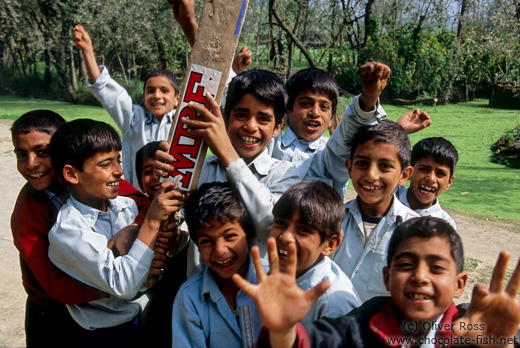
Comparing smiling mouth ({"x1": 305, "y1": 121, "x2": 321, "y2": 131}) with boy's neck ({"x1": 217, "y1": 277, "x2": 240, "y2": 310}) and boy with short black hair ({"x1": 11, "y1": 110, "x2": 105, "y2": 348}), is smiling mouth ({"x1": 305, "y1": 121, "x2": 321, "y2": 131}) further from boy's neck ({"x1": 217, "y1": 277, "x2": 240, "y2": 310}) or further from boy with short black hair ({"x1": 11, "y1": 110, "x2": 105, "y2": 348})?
boy with short black hair ({"x1": 11, "y1": 110, "x2": 105, "y2": 348})

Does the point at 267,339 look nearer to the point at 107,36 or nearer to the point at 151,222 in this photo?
the point at 151,222

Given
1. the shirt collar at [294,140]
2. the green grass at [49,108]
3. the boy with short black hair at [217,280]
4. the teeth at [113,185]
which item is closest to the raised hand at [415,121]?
the shirt collar at [294,140]

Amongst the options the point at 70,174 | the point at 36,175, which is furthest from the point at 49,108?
the point at 70,174

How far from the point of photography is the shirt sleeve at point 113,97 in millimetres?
3051

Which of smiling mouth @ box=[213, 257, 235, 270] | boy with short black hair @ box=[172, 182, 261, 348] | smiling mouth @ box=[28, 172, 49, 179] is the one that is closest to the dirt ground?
smiling mouth @ box=[28, 172, 49, 179]

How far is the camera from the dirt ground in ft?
11.2

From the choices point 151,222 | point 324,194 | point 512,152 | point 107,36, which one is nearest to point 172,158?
point 151,222

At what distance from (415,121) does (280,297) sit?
5.01ft

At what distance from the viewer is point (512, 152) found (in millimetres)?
9195

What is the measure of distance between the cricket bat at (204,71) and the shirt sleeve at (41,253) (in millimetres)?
574

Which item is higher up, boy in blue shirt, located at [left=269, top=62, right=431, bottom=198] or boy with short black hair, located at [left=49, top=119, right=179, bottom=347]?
boy in blue shirt, located at [left=269, top=62, right=431, bottom=198]

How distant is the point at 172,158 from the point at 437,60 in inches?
690

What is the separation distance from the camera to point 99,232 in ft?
6.31

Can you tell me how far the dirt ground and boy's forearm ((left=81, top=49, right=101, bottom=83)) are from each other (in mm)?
1873
